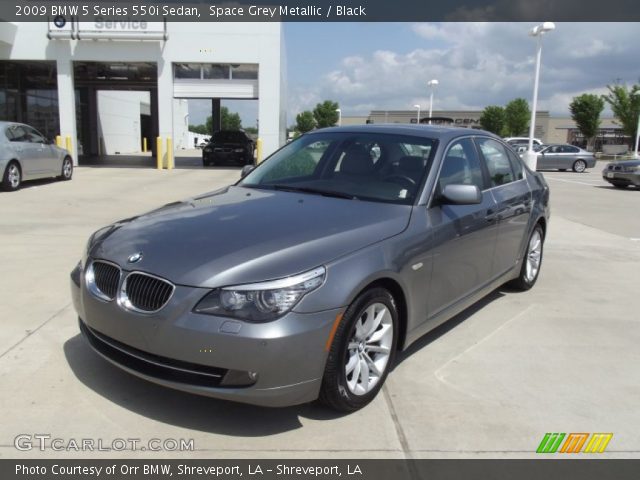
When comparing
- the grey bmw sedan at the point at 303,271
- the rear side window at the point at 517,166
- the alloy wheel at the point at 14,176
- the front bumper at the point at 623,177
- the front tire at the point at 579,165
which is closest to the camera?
the grey bmw sedan at the point at 303,271

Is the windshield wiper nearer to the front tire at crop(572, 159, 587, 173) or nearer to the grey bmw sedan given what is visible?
the grey bmw sedan

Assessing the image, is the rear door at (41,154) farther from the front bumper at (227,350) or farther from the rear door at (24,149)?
the front bumper at (227,350)

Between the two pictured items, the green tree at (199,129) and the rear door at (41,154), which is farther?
the green tree at (199,129)

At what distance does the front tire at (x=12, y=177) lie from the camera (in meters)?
12.3

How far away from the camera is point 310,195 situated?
390cm

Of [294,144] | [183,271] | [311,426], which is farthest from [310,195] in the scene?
[311,426]

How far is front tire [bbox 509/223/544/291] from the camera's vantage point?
5557 mm

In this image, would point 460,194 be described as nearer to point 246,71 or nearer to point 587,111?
point 246,71

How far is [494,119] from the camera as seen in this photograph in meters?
65.5

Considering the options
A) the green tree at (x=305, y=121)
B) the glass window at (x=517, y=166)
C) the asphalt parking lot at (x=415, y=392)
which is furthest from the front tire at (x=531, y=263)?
the green tree at (x=305, y=121)

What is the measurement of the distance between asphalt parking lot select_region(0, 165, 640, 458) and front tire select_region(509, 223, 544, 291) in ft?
0.40

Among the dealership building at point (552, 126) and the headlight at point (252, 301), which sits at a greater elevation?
the dealership building at point (552, 126)

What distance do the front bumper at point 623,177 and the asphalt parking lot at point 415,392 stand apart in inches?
552
